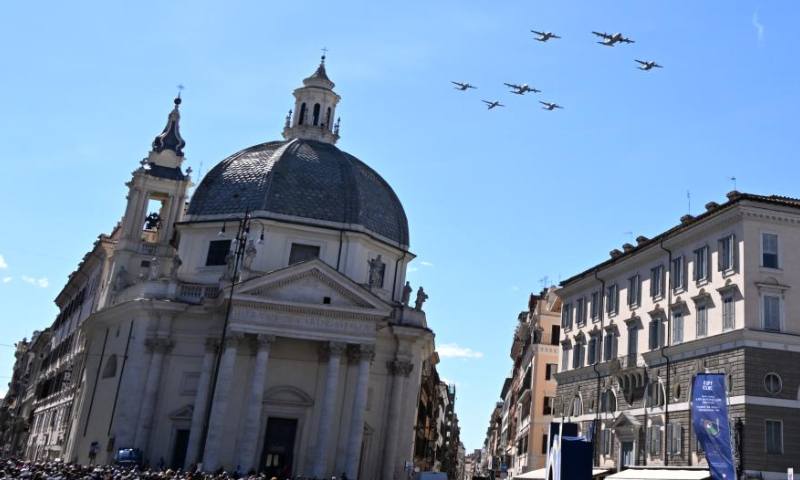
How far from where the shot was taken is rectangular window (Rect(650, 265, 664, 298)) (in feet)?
138

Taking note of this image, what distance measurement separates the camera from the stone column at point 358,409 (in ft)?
151

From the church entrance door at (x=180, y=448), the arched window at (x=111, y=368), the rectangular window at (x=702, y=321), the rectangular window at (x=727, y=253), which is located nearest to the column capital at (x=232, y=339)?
the church entrance door at (x=180, y=448)

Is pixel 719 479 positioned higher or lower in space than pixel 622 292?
lower

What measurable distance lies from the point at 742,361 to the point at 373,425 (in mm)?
22528

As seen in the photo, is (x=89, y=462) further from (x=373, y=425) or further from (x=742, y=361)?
(x=742, y=361)

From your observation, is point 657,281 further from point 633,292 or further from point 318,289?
point 318,289

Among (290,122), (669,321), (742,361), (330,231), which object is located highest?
(290,122)

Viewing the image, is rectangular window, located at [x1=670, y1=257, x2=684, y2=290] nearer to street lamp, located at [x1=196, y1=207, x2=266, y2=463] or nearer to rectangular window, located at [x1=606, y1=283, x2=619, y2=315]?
rectangular window, located at [x1=606, y1=283, x2=619, y2=315]

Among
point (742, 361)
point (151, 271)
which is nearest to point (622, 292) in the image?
point (742, 361)

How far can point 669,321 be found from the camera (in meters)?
40.5

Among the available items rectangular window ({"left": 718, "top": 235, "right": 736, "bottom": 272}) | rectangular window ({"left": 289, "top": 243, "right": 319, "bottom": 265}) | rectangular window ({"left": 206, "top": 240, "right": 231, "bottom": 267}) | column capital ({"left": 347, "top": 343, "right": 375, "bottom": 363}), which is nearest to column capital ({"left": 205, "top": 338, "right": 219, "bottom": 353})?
rectangular window ({"left": 206, "top": 240, "right": 231, "bottom": 267})

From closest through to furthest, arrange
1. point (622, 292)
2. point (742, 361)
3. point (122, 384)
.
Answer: point (742, 361), point (622, 292), point (122, 384)

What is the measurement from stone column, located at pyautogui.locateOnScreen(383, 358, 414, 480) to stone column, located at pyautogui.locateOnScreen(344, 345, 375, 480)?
218 cm

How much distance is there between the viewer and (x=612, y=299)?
47094mm
